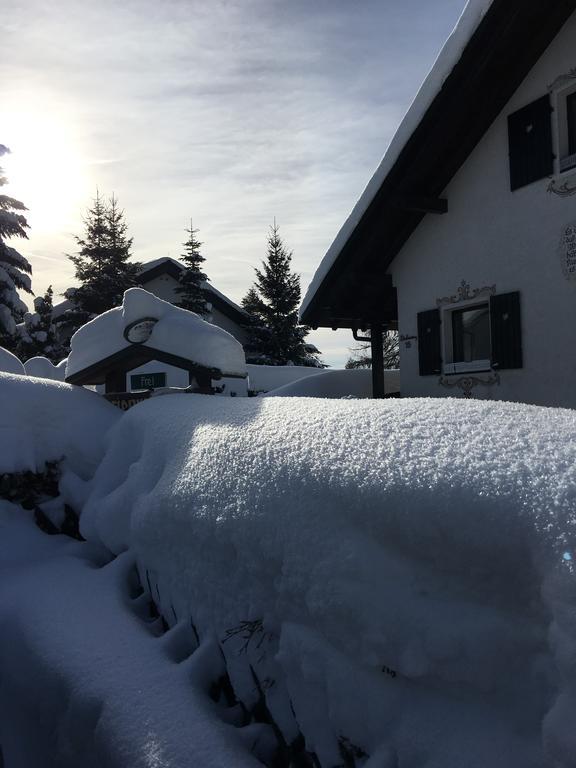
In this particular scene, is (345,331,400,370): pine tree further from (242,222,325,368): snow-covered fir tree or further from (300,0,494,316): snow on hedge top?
(300,0,494,316): snow on hedge top

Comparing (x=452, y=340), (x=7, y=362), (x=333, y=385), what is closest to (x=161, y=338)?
(x=452, y=340)

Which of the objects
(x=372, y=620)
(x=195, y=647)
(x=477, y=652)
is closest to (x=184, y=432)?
(x=195, y=647)

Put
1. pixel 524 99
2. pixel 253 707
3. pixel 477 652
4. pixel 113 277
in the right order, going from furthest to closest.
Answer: pixel 113 277, pixel 524 99, pixel 253 707, pixel 477 652

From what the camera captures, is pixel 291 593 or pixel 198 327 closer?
pixel 291 593

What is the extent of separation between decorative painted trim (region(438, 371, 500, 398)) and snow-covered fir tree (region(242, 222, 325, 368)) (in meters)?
14.9

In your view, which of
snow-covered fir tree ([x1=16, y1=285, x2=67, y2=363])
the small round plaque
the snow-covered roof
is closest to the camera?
the small round plaque

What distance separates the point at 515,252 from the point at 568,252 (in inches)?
27.1

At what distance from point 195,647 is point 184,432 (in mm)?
1138

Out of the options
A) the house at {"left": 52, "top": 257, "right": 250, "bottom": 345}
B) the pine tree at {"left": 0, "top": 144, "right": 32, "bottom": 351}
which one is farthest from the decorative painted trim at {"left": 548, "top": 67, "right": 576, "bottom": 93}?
the house at {"left": 52, "top": 257, "right": 250, "bottom": 345}

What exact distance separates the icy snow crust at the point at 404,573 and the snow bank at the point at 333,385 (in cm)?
693

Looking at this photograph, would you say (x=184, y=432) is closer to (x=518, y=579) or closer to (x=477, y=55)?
(x=518, y=579)

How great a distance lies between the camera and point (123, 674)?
7.47 ft

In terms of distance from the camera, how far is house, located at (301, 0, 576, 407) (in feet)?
20.0

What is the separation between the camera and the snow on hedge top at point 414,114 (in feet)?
19.3
